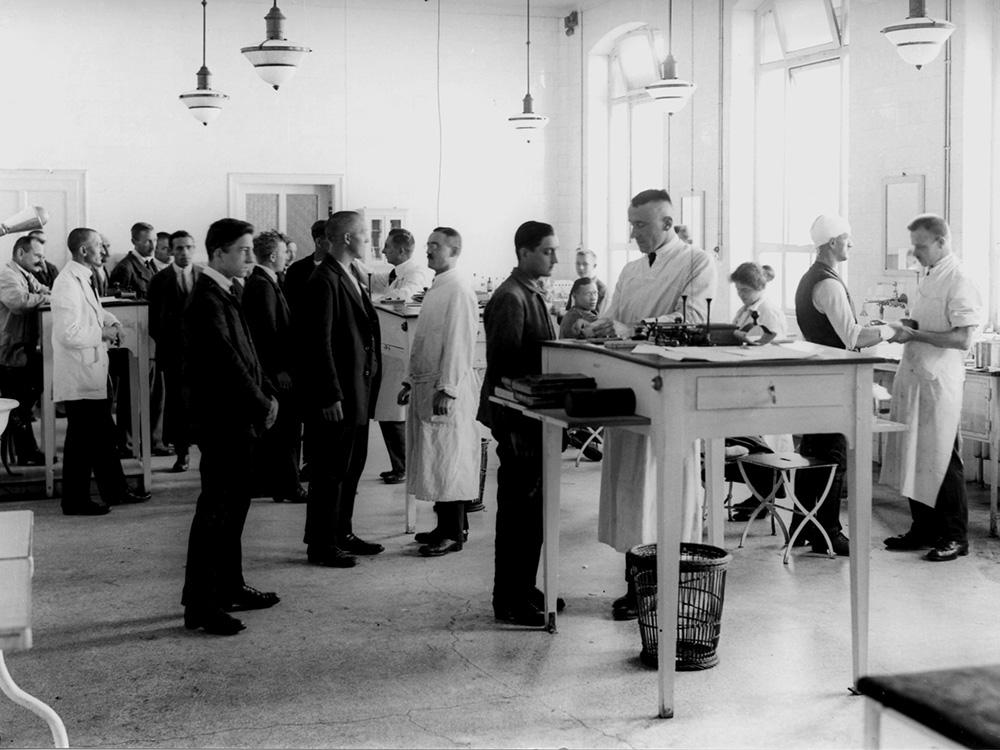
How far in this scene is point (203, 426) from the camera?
16.0 feet

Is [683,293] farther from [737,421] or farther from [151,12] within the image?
[151,12]

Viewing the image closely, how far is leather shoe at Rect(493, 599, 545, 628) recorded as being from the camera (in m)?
5.06

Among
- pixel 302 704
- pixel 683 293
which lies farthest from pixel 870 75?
pixel 302 704

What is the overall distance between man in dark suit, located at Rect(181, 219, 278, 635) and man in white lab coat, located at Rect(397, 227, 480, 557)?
127 centimetres

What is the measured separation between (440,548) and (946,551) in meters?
Result: 2.61

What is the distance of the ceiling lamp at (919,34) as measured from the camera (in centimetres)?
710

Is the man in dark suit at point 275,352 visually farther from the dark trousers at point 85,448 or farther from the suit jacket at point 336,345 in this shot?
the dark trousers at point 85,448

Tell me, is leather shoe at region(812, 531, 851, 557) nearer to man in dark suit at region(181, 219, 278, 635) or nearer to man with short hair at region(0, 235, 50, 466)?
man in dark suit at region(181, 219, 278, 635)

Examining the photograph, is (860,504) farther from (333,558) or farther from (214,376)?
(333,558)

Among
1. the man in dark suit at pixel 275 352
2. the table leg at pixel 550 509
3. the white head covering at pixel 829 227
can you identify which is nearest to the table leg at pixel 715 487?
the table leg at pixel 550 509

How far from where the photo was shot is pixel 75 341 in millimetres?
7129

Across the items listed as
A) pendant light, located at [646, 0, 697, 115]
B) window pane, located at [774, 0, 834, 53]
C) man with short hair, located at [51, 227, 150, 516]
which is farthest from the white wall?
man with short hair, located at [51, 227, 150, 516]

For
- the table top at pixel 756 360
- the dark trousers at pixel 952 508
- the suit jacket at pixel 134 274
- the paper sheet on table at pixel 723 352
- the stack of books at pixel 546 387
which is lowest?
→ the dark trousers at pixel 952 508

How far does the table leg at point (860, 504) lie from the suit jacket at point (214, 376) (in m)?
2.31
